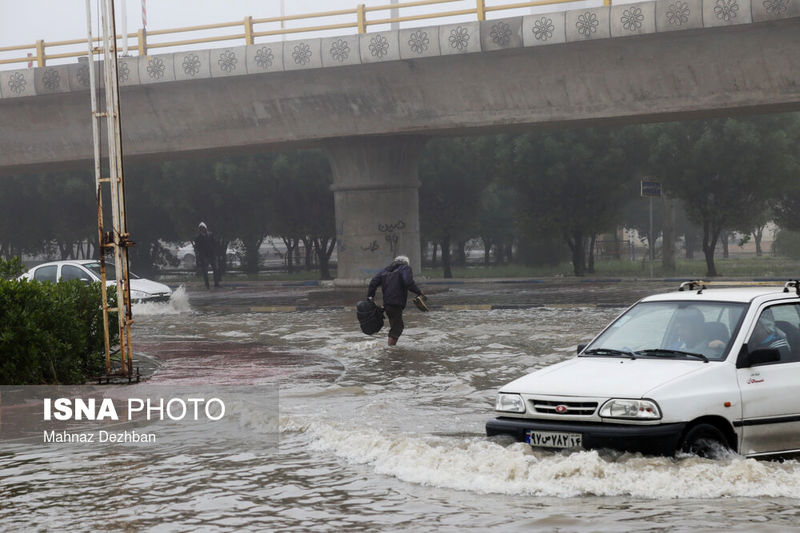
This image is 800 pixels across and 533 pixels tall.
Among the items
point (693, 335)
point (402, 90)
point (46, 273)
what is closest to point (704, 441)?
point (693, 335)

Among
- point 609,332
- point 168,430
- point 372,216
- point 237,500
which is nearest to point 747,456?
point 609,332

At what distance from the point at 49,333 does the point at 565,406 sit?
7.32 meters

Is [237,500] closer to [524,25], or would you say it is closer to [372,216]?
[524,25]

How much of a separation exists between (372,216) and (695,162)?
13.7 metres

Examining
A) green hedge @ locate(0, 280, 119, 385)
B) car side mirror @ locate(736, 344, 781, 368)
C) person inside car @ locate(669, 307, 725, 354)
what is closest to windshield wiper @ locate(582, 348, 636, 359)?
person inside car @ locate(669, 307, 725, 354)

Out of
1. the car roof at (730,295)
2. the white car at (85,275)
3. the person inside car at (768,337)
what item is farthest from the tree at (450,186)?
the person inside car at (768,337)

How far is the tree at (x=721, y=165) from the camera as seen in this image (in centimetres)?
3938

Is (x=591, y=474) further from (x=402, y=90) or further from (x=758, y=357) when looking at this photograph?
(x=402, y=90)

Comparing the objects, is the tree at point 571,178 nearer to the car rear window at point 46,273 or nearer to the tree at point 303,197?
the tree at point 303,197

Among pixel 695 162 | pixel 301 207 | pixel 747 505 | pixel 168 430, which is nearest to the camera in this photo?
pixel 747 505

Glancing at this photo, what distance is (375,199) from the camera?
106ft

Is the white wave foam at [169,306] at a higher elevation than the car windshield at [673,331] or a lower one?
lower

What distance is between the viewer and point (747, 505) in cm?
725

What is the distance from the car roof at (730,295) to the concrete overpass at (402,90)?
666 inches
